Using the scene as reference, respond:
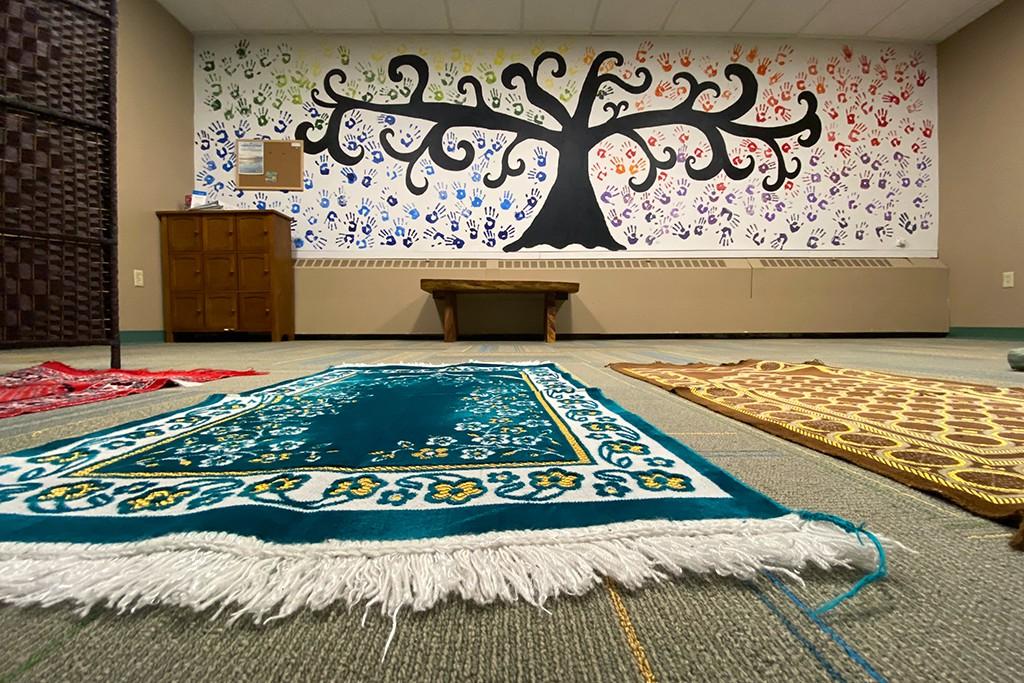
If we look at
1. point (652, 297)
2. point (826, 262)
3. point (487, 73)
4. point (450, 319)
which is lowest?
point (450, 319)

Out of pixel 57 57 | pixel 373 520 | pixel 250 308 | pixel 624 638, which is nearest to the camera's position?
pixel 624 638

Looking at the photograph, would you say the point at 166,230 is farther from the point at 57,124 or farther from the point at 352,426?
the point at 352,426

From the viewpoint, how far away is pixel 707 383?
1.17 metres

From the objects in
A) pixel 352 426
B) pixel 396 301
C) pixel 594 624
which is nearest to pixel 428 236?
pixel 396 301

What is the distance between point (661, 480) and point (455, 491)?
19 centimetres

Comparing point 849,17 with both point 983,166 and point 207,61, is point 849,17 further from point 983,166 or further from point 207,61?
point 207,61

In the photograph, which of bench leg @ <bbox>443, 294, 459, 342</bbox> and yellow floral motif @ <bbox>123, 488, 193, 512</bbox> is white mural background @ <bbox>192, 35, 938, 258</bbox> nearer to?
bench leg @ <bbox>443, 294, 459, 342</bbox>

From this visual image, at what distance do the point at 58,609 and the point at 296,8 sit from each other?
13.4 feet

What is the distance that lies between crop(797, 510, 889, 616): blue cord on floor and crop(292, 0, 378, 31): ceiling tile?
395 cm

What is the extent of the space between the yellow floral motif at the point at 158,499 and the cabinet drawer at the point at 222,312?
3.19 meters

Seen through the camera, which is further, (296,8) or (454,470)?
(296,8)

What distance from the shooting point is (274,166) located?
359 centimetres

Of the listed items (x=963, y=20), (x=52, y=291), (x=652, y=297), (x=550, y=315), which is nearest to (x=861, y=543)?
(x=52, y=291)

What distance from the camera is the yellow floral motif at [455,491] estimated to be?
40cm
